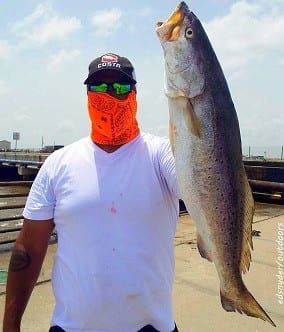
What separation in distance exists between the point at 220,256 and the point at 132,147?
647 millimetres

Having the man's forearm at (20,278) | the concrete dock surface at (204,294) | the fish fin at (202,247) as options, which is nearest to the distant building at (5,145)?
the concrete dock surface at (204,294)

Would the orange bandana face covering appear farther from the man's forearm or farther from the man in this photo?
the man's forearm

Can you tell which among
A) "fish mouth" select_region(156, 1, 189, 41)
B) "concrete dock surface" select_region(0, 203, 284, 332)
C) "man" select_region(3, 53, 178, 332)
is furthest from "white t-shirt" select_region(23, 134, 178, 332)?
"concrete dock surface" select_region(0, 203, 284, 332)

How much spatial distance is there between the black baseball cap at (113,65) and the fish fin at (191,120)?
0.53 m

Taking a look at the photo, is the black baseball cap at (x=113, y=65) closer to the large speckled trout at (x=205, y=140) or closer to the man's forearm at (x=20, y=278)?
the large speckled trout at (x=205, y=140)

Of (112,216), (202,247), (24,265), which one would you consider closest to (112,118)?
(112,216)

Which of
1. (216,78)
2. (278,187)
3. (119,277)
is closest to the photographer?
(216,78)

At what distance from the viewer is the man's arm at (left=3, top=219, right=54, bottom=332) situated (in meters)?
2.17

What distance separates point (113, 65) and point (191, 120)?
0.61 m

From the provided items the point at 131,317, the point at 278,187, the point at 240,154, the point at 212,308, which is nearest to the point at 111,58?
the point at 240,154

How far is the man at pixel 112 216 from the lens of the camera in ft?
6.31

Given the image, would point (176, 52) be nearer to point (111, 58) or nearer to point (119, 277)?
point (111, 58)

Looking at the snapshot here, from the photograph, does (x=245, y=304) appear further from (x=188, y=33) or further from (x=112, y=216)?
(x=188, y=33)

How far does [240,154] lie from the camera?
5.65 ft
